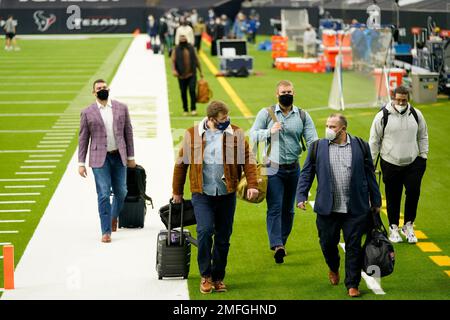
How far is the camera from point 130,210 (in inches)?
551

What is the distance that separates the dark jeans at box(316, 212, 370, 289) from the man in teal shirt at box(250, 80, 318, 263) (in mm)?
1274

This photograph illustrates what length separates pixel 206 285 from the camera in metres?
11.0

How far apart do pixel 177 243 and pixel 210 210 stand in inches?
31.0

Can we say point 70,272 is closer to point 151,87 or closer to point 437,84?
point 437,84

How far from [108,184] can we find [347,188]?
→ 3515 millimetres

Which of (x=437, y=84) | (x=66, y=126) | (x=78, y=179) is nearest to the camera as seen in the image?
(x=78, y=179)

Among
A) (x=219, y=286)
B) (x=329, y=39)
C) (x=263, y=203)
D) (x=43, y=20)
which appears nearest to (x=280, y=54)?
(x=329, y=39)

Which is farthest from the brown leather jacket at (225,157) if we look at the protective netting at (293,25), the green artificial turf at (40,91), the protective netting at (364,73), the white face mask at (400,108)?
the protective netting at (293,25)

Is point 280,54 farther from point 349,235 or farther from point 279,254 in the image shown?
point 349,235

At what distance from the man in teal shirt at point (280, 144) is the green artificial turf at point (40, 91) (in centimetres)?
301

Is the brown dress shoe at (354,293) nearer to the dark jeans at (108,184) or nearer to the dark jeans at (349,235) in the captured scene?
the dark jeans at (349,235)

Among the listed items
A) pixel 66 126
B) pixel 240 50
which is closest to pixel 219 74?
pixel 240 50

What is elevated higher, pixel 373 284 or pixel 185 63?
pixel 185 63
